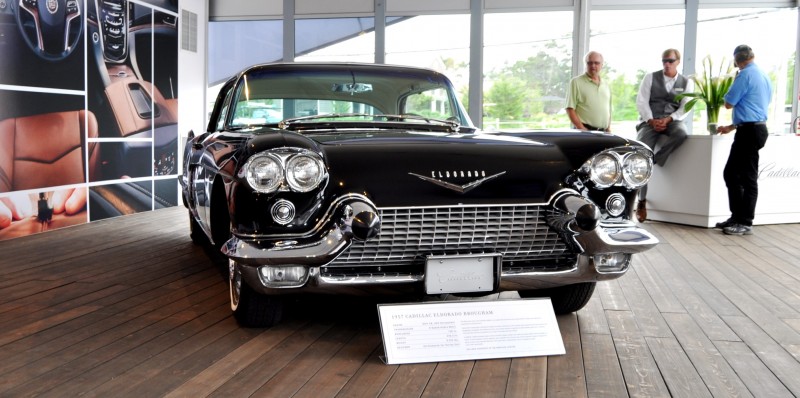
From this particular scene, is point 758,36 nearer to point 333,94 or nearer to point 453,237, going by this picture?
point 333,94

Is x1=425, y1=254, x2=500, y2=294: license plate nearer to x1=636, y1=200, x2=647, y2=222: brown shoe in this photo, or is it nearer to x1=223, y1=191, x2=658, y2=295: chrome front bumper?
x1=223, y1=191, x2=658, y2=295: chrome front bumper

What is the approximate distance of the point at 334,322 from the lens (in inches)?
134

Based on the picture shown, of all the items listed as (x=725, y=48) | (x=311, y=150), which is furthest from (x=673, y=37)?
(x=311, y=150)

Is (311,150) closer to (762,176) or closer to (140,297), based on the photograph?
(140,297)

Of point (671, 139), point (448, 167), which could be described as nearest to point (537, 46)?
point (671, 139)

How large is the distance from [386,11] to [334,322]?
8.97 m

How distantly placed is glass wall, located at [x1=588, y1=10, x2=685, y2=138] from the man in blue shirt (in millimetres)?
4318

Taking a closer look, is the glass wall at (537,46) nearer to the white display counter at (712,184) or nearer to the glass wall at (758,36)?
the glass wall at (758,36)

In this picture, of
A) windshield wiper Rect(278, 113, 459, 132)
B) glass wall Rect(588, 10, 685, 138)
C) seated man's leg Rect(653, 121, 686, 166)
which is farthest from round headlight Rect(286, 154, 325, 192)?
glass wall Rect(588, 10, 685, 138)

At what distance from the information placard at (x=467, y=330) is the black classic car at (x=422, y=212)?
0.08 m

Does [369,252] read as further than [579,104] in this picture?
No

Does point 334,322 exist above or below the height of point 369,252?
below

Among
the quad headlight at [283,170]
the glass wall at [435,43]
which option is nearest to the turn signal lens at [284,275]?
the quad headlight at [283,170]

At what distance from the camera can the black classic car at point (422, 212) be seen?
273 cm
